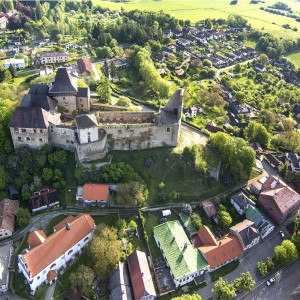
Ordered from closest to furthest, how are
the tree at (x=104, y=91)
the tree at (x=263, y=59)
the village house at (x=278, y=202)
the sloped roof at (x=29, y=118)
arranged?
1. the sloped roof at (x=29, y=118)
2. the village house at (x=278, y=202)
3. the tree at (x=104, y=91)
4. the tree at (x=263, y=59)

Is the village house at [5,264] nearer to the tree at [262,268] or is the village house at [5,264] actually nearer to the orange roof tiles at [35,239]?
the orange roof tiles at [35,239]

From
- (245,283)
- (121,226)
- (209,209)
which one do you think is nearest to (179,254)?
(245,283)

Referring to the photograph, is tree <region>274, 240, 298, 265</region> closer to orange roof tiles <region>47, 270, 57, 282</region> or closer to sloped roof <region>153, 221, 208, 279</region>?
sloped roof <region>153, 221, 208, 279</region>

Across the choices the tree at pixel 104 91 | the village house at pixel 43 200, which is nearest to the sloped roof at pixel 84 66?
the tree at pixel 104 91

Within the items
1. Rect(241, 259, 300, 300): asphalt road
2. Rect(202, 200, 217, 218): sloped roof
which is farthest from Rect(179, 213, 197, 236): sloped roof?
Rect(241, 259, 300, 300): asphalt road

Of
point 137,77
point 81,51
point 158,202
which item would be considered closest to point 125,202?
point 158,202

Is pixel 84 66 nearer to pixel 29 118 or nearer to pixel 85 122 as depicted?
pixel 29 118
